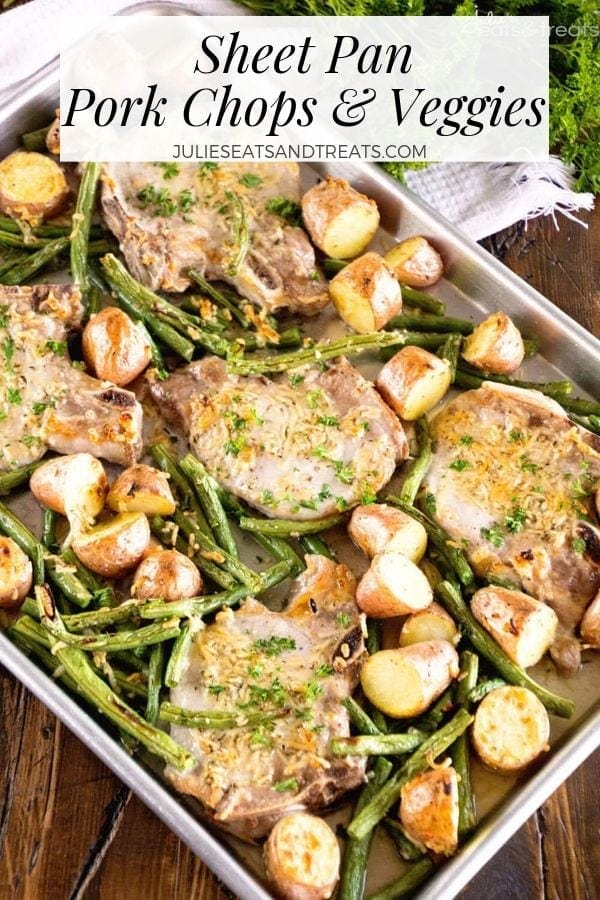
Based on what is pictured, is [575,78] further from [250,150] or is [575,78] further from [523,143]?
[250,150]

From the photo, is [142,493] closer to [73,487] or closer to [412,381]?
[73,487]

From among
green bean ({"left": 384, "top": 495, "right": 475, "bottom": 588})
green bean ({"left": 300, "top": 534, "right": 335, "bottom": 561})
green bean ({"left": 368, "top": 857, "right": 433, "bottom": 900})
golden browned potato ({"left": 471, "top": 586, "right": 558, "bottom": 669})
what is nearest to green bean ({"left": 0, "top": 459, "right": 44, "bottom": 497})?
green bean ({"left": 300, "top": 534, "right": 335, "bottom": 561})

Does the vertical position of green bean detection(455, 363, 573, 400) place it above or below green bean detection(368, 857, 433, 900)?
above

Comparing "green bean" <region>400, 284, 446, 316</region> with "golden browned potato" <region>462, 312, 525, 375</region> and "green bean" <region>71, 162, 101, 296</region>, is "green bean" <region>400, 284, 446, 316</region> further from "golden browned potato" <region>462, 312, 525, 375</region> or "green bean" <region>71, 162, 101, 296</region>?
"green bean" <region>71, 162, 101, 296</region>

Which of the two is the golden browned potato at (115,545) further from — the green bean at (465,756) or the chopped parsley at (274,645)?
the green bean at (465,756)

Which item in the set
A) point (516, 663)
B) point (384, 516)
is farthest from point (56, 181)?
point (516, 663)

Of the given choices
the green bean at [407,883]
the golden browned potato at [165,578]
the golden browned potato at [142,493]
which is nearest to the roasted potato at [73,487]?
the golden browned potato at [142,493]
